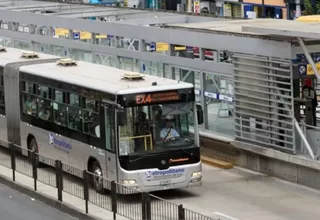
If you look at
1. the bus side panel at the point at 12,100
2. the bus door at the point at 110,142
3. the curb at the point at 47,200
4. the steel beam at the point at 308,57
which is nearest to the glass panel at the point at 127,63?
the bus side panel at the point at 12,100

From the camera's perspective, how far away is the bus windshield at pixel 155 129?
19952 mm

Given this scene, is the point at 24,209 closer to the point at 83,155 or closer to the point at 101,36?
the point at 83,155

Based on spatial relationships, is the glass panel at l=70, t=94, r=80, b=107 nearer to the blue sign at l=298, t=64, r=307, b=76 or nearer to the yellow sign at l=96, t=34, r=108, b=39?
the blue sign at l=298, t=64, r=307, b=76

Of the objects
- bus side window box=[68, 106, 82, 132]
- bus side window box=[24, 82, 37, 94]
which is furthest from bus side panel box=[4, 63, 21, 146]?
bus side window box=[68, 106, 82, 132]

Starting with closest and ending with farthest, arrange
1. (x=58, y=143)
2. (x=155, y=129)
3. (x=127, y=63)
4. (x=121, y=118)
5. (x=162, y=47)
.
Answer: (x=121, y=118) < (x=155, y=129) < (x=58, y=143) < (x=162, y=47) < (x=127, y=63)

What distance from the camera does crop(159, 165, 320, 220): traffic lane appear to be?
19375 mm

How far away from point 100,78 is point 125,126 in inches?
91.5

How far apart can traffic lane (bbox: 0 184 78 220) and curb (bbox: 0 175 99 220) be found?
0.26ft

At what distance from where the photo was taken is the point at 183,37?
84.8ft

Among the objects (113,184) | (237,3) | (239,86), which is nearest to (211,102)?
(239,86)

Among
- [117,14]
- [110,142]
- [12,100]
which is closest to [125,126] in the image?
[110,142]

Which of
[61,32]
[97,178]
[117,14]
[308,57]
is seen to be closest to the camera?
[97,178]

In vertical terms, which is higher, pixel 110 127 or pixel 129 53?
pixel 129 53

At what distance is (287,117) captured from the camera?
22.3 meters
